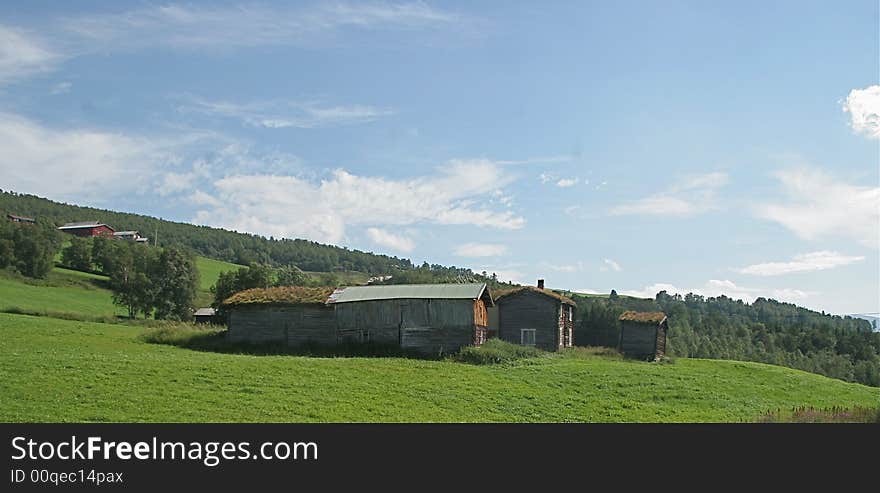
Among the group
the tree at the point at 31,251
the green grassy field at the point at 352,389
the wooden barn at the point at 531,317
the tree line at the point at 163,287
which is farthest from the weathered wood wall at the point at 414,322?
the tree at the point at 31,251

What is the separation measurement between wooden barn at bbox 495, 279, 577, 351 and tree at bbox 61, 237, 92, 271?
85.8m

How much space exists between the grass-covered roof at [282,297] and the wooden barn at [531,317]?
1535 cm

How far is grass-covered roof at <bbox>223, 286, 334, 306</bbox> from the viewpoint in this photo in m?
53.2

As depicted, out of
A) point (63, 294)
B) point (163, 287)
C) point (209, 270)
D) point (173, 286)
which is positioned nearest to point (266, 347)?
point (173, 286)

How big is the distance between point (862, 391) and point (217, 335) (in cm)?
4647

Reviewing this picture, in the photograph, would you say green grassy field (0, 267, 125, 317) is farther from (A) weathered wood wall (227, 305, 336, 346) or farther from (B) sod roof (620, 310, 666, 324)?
(B) sod roof (620, 310, 666, 324)

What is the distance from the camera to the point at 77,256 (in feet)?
392

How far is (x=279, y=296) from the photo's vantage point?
5403 cm

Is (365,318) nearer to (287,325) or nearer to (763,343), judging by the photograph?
(287,325)

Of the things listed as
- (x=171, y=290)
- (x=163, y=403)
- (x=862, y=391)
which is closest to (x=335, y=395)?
(x=163, y=403)

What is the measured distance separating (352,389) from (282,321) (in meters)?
22.6
